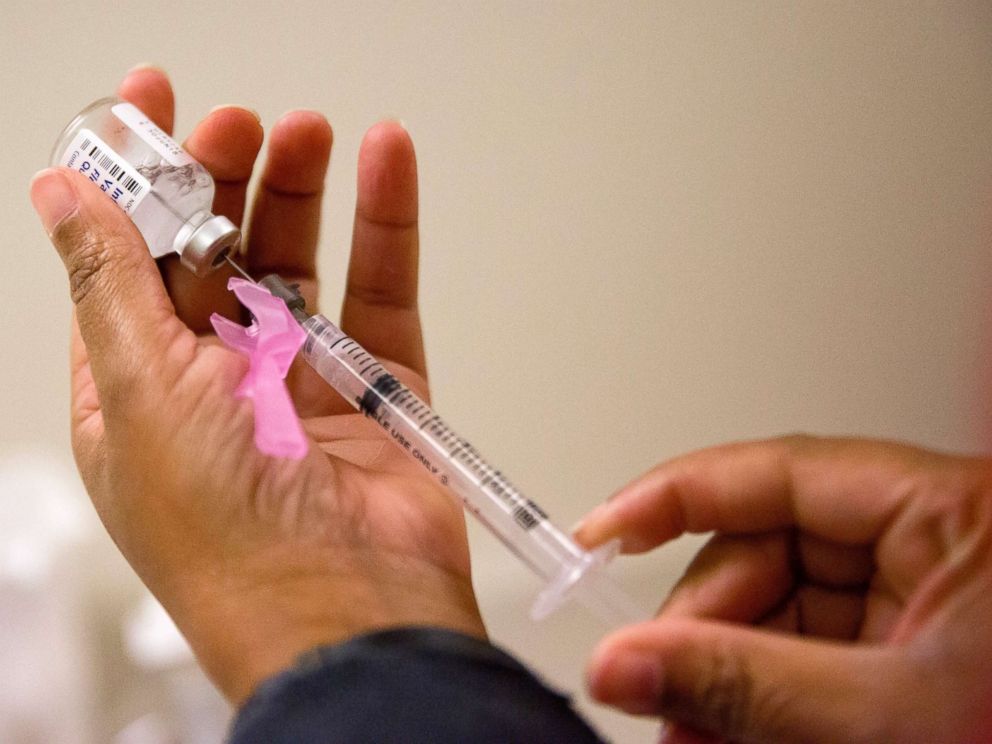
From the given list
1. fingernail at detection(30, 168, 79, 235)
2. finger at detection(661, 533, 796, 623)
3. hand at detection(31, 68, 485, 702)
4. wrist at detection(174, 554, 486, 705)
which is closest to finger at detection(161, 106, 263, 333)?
hand at detection(31, 68, 485, 702)

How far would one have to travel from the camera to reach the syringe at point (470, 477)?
64 centimetres

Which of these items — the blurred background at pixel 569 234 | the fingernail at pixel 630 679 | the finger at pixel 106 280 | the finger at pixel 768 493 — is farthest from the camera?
the blurred background at pixel 569 234

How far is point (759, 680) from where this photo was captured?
21.1 inches

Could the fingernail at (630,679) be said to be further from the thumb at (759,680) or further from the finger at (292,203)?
the finger at (292,203)

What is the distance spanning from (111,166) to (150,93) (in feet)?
0.61

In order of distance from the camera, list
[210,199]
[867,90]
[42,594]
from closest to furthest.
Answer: [210,199], [42,594], [867,90]

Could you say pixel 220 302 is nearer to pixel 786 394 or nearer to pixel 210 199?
pixel 210 199

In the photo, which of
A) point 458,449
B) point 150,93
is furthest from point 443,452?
point 150,93

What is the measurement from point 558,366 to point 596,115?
14.2 inches

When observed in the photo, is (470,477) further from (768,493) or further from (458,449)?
(768,493)

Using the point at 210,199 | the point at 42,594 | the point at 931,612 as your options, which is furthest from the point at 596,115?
the point at 42,594

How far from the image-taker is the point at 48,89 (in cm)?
119

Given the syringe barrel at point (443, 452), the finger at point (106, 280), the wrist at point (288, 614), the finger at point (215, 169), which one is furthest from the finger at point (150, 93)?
the wrist at point (288, 614)

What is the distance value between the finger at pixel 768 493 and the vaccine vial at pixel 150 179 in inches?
16.8
